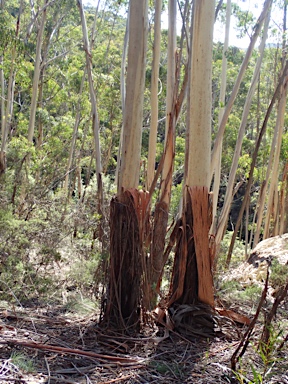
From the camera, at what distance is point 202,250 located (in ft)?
14.0

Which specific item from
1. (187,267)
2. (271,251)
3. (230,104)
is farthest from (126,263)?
(271,251)

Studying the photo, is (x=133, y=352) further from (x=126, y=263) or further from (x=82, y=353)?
(x=126, y=263)

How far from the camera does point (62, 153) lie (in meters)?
17.7

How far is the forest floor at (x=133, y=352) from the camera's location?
3.32 metres

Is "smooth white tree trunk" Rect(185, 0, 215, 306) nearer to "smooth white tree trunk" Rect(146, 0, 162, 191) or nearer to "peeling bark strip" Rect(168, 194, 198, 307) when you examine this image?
"peeling bark strip" Rect(168, 194, 198, 307)

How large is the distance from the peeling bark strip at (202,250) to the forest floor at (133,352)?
22 cm

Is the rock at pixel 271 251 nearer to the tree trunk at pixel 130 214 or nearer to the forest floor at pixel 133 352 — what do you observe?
the forest floor at pixel 133 352

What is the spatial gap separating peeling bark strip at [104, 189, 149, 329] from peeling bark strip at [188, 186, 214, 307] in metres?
0.45

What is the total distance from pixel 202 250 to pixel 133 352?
1.00m

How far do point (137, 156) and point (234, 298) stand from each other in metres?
2.00

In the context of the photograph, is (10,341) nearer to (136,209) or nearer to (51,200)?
(136,209)

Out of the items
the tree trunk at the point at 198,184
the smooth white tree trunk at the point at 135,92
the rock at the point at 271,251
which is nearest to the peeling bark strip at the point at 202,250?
the tree trunk at the point at 198,184

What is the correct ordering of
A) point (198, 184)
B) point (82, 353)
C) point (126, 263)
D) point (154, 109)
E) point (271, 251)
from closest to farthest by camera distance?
point (82, 353) → point (126, 263) → point (198, 184) → point (154, 109) → point (271, 251)

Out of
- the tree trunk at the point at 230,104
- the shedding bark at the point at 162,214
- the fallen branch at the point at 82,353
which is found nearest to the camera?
the fallen branch at the point at 82,353
